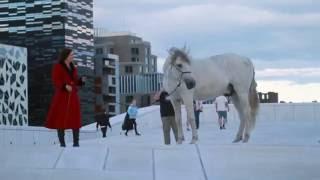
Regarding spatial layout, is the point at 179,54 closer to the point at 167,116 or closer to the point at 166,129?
the point at 167,116

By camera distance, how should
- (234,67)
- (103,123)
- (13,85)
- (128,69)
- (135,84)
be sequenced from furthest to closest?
1. (128,69)
2. (135,84)
3. (13,85)
4. (103,123)
5. (234,67)

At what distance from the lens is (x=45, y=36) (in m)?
144

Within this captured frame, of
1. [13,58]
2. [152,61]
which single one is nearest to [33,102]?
[13,58]

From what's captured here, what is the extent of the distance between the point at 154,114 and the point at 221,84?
2110 centimetres

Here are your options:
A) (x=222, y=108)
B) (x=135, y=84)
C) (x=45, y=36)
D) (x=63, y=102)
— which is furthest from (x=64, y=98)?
(x=135, y=84)

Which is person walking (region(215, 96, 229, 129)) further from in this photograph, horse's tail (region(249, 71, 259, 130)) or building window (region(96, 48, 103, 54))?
building window (region(96, 48, 103, 54))

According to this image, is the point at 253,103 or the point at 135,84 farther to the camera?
the point at 135,84

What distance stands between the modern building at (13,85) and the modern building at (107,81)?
21253 millimetres

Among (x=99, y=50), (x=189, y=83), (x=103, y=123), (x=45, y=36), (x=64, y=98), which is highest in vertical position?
(x=45, y=36)

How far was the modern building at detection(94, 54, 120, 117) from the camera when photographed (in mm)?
147500

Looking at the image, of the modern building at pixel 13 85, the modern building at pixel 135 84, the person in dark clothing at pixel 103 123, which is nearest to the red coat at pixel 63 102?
the person in dark clothing at pixel 103 123

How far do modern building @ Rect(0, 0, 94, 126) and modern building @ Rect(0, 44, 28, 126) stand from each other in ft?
27.1

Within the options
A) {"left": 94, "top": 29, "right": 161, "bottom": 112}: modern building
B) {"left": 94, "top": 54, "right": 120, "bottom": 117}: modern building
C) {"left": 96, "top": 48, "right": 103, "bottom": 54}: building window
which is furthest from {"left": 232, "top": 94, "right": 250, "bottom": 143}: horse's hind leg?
{"left": 96, "top": 48, "right": 103, "bottom": 54}: building window

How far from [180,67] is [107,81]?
452 ft
